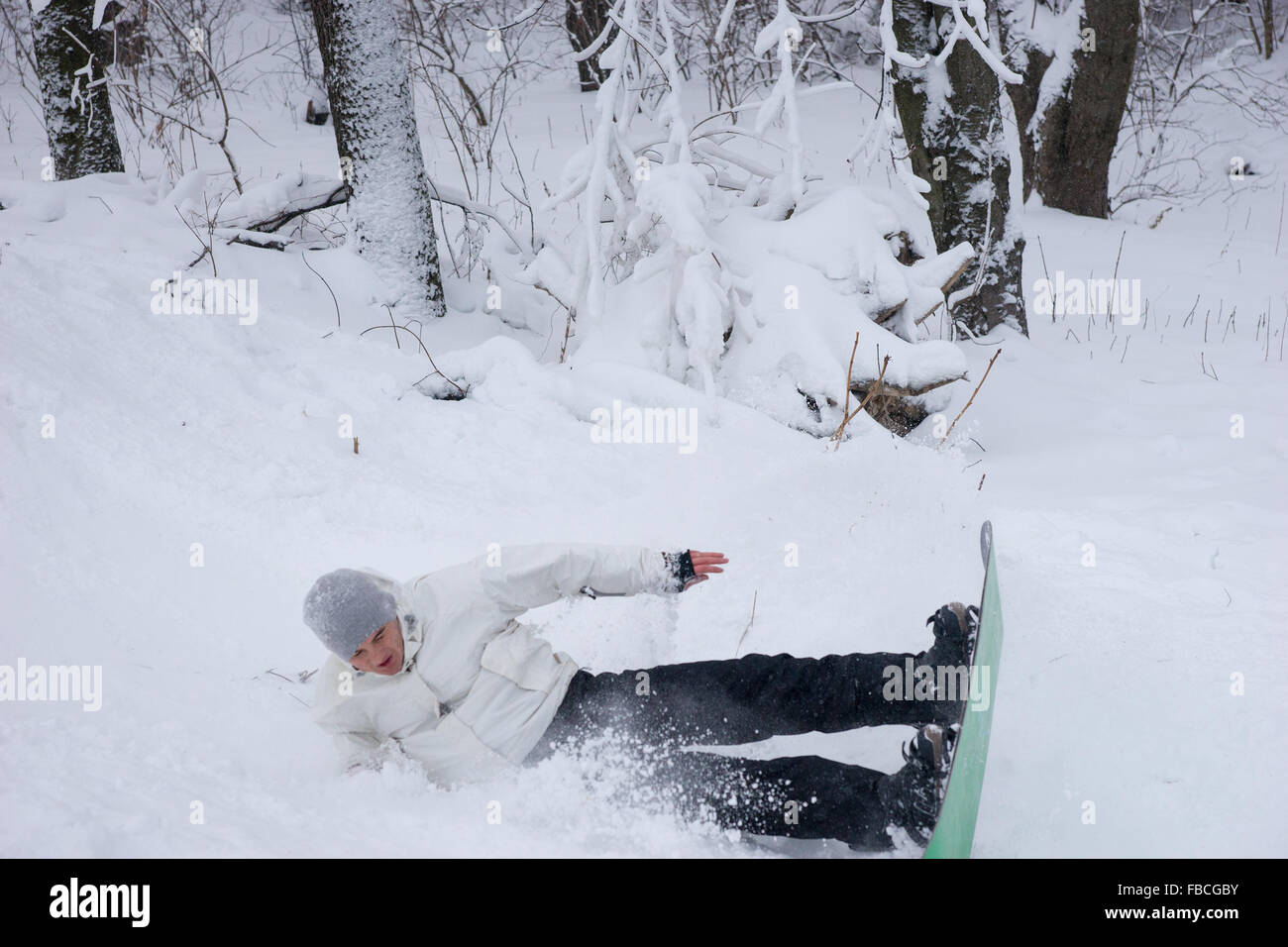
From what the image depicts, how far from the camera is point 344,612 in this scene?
8.05 ft

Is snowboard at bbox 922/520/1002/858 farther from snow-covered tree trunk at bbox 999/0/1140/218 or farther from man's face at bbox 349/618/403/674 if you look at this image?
snow-covered tree trunk at bbox 999/0/1140/218

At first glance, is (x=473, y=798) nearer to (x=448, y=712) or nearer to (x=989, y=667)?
(x=448, y=712)

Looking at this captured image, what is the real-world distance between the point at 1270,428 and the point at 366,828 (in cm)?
466

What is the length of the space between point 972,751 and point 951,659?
0.31m

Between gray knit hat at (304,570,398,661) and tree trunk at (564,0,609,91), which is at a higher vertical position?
tree trunk at (564,0,609,91)

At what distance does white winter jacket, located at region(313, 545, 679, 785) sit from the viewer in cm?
262

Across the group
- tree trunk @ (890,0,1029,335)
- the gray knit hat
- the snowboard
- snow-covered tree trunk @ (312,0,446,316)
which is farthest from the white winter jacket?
tree trunk @ (890,0,1029,335)

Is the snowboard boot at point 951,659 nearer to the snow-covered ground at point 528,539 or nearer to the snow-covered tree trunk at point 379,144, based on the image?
the snow-covered ground at point 528,539

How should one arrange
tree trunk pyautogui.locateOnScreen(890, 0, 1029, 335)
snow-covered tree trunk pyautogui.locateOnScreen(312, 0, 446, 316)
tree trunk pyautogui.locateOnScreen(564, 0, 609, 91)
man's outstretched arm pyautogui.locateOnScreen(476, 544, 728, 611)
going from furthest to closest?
tree trunk pyautogui.locateOnScreen(564, 0, 609, 91) → tree trunk pyautogui.locateOnScreen(890, 0, 1029, 335) → snow-covered tree trunk pyautogui.locateOnScreen(312, 0, 446, 316) → man's outstretched arm pyautogui.locateOnScreen(476, 544, 728, 611)

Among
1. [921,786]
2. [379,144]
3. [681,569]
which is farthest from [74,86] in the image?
[921,786]

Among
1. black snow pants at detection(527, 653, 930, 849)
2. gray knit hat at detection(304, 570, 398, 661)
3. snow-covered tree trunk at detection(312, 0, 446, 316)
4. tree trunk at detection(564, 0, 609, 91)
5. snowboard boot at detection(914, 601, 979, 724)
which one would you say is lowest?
black snow pants at detection(527, 653, 930, 849)

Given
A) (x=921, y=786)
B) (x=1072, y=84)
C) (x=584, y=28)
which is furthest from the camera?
(x=584, y=28)

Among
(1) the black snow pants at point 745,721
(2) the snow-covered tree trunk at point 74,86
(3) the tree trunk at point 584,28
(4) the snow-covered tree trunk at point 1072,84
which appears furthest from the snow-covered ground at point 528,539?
(3) the tree trunk at point 584,28

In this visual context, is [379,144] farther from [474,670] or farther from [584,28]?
[584,28]
